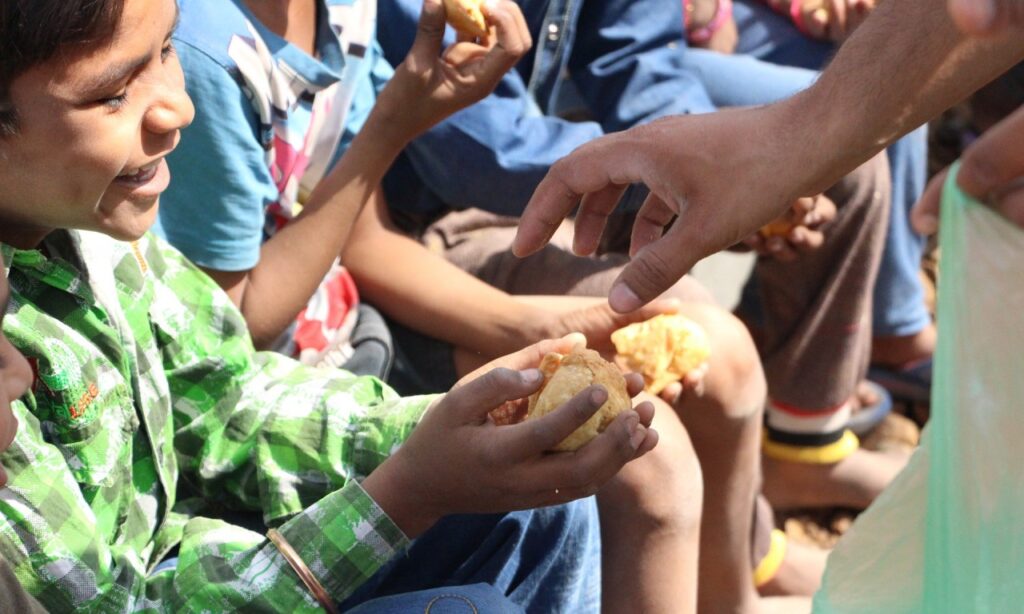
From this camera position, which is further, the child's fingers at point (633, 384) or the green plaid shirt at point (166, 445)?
the child's fingers at point (633, 384)

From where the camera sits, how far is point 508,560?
1516 millimetres

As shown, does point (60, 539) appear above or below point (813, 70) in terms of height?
above

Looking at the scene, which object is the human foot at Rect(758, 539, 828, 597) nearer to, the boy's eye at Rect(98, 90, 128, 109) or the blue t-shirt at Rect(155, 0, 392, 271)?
the blue t-shirt at Rect(155, 0, 392, 271)

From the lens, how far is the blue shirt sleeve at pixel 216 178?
1.65 metres

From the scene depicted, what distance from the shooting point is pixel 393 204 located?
88.2 inches

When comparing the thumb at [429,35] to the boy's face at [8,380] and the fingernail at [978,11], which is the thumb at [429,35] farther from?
the fingernail at [978,11]

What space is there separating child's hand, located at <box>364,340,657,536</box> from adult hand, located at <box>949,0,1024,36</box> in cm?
54

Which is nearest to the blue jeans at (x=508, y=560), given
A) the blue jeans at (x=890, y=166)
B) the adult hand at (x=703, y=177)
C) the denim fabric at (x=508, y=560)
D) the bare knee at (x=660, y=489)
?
the denim fabric at (x=508, y=560)

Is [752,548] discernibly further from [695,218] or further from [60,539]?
[60,539]

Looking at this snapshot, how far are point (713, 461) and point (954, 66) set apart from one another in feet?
2.77

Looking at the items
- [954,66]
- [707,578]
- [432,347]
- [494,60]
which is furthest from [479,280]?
[954,66]

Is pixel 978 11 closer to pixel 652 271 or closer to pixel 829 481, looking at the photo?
pixel 652 271

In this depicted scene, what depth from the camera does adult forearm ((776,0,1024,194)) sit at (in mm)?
1299

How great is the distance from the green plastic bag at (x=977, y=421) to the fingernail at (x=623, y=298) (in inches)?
13.9
